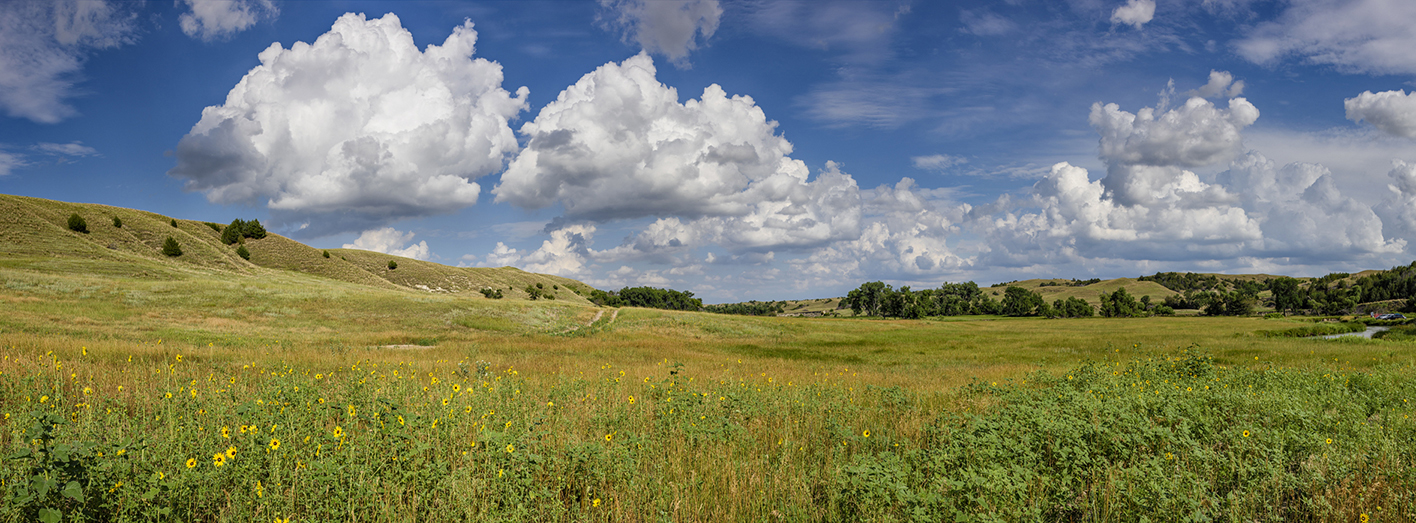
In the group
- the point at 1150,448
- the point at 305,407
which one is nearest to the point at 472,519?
the point at 305,407

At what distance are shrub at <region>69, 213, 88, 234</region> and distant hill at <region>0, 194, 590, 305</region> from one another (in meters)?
0.82

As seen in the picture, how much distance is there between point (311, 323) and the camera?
36594 mm

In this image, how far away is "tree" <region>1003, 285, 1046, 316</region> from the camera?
15362cm

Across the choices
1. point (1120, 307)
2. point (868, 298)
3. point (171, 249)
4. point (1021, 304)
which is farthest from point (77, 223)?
point (1120, 307)

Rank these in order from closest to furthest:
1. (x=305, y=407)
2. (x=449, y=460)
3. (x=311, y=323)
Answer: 1. (x=449, y=460)
2. (x=305, y=407)
3. (x=311, y=323)

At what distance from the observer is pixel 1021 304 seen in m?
156

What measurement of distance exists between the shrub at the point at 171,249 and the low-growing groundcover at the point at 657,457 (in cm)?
7704

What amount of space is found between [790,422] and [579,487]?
3846 millimetres

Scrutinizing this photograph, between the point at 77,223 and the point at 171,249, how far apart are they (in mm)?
8007

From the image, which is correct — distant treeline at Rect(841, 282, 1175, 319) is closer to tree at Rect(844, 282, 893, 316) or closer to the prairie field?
tree at Rect(844, 282, 893, 316)

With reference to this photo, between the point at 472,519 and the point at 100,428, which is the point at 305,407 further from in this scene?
the point at 472,519

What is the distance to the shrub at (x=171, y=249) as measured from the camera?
67875 mm

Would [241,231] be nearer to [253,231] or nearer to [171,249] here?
[253,231]

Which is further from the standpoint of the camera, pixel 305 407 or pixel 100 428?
pixel 305 407
